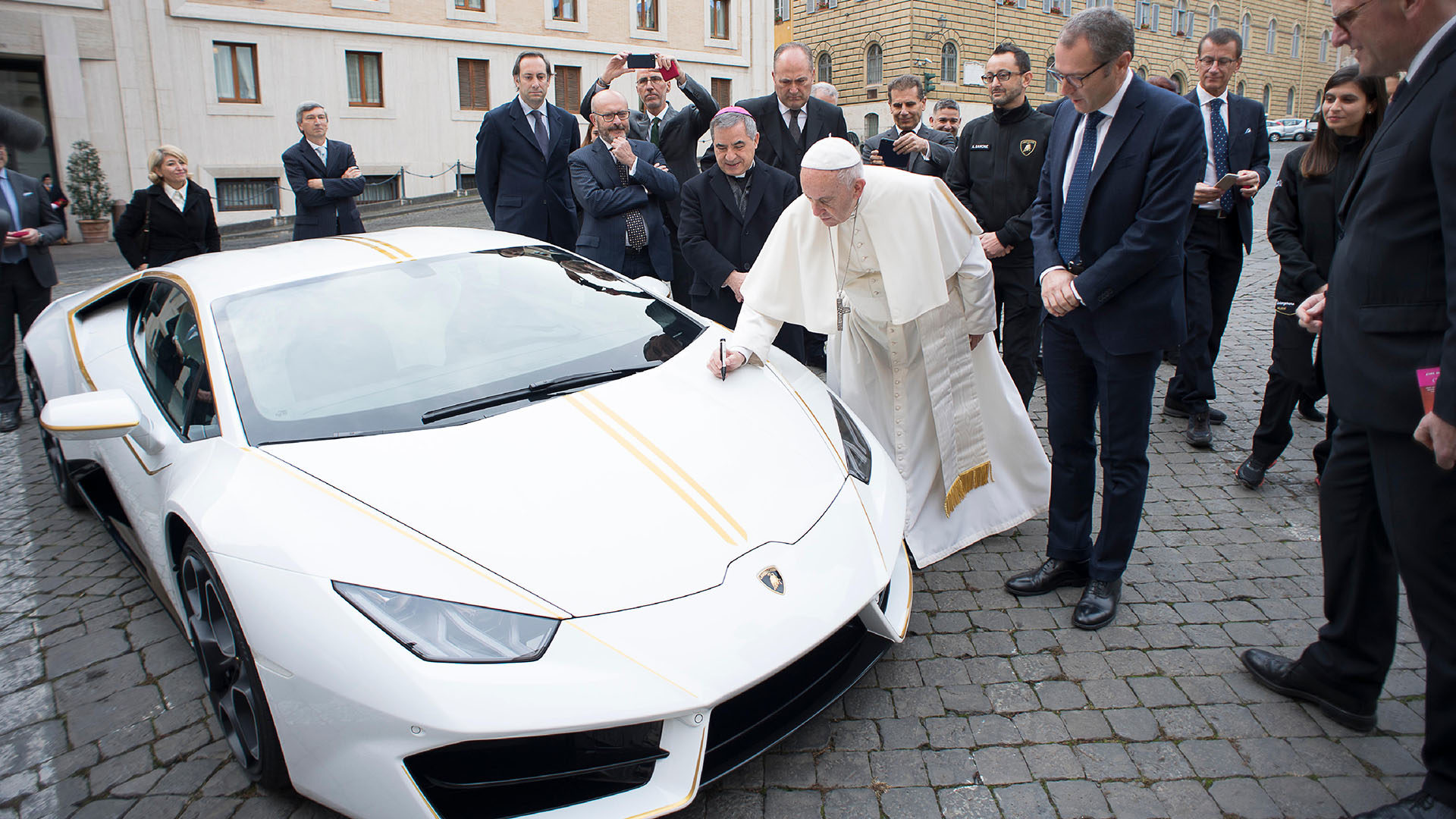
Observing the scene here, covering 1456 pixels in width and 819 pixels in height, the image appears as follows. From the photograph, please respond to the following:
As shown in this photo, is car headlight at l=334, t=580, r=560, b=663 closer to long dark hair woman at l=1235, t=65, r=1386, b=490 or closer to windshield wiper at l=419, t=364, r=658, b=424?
windshield wiper at l=419, t=364, r=658, b=424

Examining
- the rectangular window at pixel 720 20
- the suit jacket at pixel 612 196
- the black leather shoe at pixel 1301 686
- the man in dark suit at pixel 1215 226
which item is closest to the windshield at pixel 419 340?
the black leather shoe at pixel 1301 686

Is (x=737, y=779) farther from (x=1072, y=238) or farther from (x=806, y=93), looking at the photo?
(x=806, y=93)

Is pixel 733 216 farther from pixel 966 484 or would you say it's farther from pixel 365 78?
pixel 365 78

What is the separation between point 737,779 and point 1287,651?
71.6 inches

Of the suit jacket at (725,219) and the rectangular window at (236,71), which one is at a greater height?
the rectangular window at (236,71)

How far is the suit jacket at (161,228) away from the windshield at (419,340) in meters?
4.48

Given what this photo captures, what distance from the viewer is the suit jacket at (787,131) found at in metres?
5.70

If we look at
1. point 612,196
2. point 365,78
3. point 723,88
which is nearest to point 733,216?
point 612,196

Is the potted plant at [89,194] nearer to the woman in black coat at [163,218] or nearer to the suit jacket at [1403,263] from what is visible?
the woman in black coat at [163,218]

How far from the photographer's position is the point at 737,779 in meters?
2.37

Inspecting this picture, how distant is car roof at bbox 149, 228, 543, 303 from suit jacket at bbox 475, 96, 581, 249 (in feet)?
9.07

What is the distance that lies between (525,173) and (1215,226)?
4.43 metres

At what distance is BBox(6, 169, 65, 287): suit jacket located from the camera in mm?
6102

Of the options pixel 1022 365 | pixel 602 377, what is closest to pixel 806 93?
pixel 1022 365
